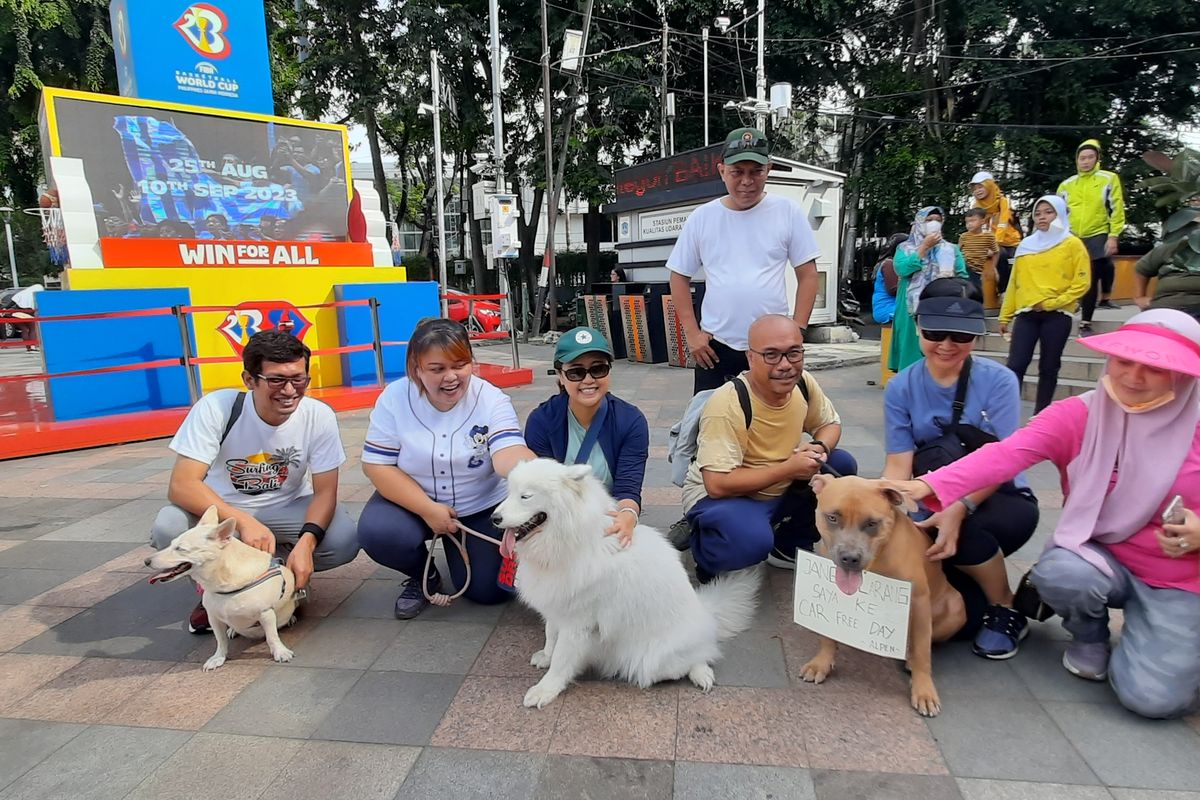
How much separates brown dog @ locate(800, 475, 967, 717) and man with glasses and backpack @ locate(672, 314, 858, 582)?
55 cm

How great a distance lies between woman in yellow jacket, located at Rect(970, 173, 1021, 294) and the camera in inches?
305

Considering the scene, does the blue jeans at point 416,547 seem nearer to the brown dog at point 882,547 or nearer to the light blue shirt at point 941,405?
the brown dog at point 882,547

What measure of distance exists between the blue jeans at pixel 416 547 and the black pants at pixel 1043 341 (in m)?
4.94

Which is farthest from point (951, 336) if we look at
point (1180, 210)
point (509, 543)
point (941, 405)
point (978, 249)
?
point (978, 249)

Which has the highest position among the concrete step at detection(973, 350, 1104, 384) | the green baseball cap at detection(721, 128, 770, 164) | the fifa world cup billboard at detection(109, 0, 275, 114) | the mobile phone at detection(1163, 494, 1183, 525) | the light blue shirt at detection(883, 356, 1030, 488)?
the fifa world cup billboard at detection(109, 0, 275, 114)

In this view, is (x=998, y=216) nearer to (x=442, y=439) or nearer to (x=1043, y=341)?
(x=1043, y=341)

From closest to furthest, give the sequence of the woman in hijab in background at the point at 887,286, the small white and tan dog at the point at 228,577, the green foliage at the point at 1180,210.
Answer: the small white and tan dog at the point at 228,577
the green foliage at the point at 1180,210
the woman in hijab in background at the point at 887,286

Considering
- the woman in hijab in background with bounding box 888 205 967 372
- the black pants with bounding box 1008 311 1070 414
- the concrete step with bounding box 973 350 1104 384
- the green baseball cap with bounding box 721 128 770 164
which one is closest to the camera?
the green baseball cap with bounding box 721 128 770 164

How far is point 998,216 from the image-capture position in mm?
8680

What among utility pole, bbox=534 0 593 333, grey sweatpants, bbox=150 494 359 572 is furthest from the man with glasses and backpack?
utility pole, bbox=534 0 593 333

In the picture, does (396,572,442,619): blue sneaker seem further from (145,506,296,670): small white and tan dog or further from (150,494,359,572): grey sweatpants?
(145,506,296,670): small white and tan dog

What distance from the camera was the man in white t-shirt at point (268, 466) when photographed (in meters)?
2.99

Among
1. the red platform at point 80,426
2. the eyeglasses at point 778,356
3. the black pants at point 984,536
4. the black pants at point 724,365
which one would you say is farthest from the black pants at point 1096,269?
the red platform at point 80,426

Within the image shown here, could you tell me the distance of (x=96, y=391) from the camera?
740 cm
